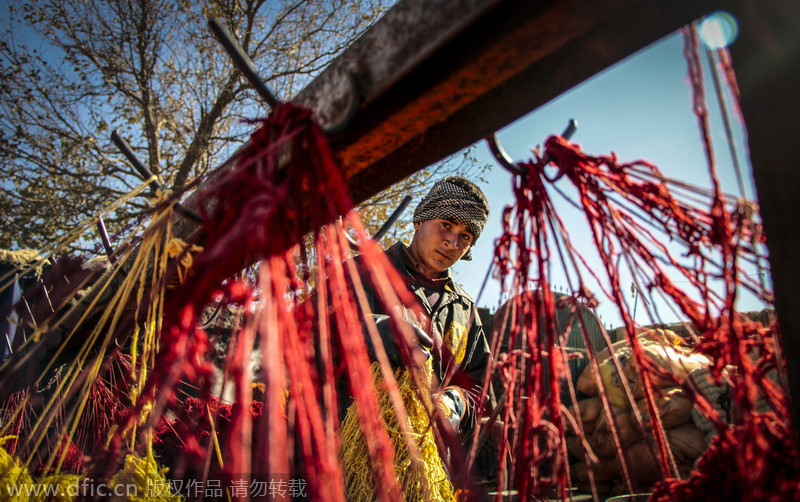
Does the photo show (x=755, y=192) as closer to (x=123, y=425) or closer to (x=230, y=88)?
(x=123, y=425)

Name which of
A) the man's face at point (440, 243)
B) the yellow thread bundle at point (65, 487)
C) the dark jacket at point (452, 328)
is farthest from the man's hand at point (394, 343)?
the yellow thread bundle at point (65, 487)

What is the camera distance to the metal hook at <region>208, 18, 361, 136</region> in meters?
0.74

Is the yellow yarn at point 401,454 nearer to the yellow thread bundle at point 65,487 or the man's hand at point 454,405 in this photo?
the man's hand at point 454,405

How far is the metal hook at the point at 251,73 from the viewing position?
0.74m

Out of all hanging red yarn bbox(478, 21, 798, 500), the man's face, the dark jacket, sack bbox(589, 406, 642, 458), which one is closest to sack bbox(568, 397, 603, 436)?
sack bbox(589, 406, 642, 458)

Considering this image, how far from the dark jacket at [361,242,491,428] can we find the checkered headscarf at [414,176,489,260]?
0.28m

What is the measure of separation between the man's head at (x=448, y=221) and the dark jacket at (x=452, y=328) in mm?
129

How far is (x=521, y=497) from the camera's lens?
700 mm

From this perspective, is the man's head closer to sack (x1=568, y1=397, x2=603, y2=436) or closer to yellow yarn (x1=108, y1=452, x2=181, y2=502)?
yellow yarn (x1=108, y1=452, x2=181, y2=502)

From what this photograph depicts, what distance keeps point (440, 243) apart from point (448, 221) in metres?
0.11

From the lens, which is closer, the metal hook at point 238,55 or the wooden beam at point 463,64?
the wooden beam at point 463,64

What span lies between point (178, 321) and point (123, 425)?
176 mm

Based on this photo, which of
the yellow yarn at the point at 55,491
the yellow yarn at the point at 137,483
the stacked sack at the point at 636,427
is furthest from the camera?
the stacked sack at the point at 636,427

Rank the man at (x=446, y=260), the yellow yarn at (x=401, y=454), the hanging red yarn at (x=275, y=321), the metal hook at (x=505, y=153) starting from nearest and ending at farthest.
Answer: the hanging red yarn at (x=275, y=321) → the metal hook at (x=505, y=153) → the yellow yarn at (x=401, y=454) → the man at (x=446, y=260)
